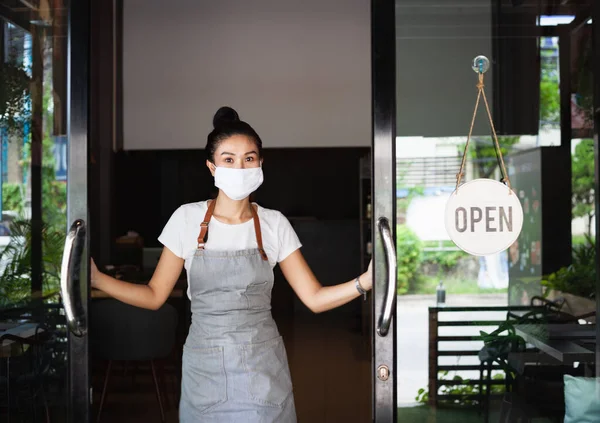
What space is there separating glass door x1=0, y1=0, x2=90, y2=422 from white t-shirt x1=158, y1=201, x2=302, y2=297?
0.61 meters

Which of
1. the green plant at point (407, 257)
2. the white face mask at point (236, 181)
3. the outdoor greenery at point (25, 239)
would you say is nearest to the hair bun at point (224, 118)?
the white face mask at point (236, 181)

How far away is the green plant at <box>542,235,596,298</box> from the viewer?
3.36 meters

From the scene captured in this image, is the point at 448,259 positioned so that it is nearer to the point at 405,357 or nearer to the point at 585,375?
the point at 405,357

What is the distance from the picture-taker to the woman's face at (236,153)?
247 centimetres

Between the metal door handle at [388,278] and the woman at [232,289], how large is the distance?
219 mm

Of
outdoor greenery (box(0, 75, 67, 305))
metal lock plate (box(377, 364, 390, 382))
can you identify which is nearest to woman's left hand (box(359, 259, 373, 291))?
metal lock plate (box(377, 364, 390, 382))

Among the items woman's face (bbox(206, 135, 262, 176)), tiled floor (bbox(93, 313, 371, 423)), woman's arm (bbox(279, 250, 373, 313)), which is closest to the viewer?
woman's arm (bbox(279, 250, 373, 313))

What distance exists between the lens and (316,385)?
559 cm

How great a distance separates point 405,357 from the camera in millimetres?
3068

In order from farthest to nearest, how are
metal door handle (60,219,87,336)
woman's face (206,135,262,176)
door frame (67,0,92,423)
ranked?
1. woman's face (206,135,262,176)
2. door frame (67,0,92,423)
3. metal door handle (60,219,87,336)

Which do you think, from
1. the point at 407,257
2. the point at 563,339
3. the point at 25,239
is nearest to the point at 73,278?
the point at 25,239

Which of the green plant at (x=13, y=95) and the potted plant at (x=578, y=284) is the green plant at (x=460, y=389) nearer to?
the potted plant at (x=578, y=284)

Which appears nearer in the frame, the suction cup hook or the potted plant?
the suction cup hook

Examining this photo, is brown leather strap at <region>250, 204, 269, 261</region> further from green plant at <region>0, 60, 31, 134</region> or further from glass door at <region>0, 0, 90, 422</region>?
green plant at <region>0, 60, 31, 134</region>
